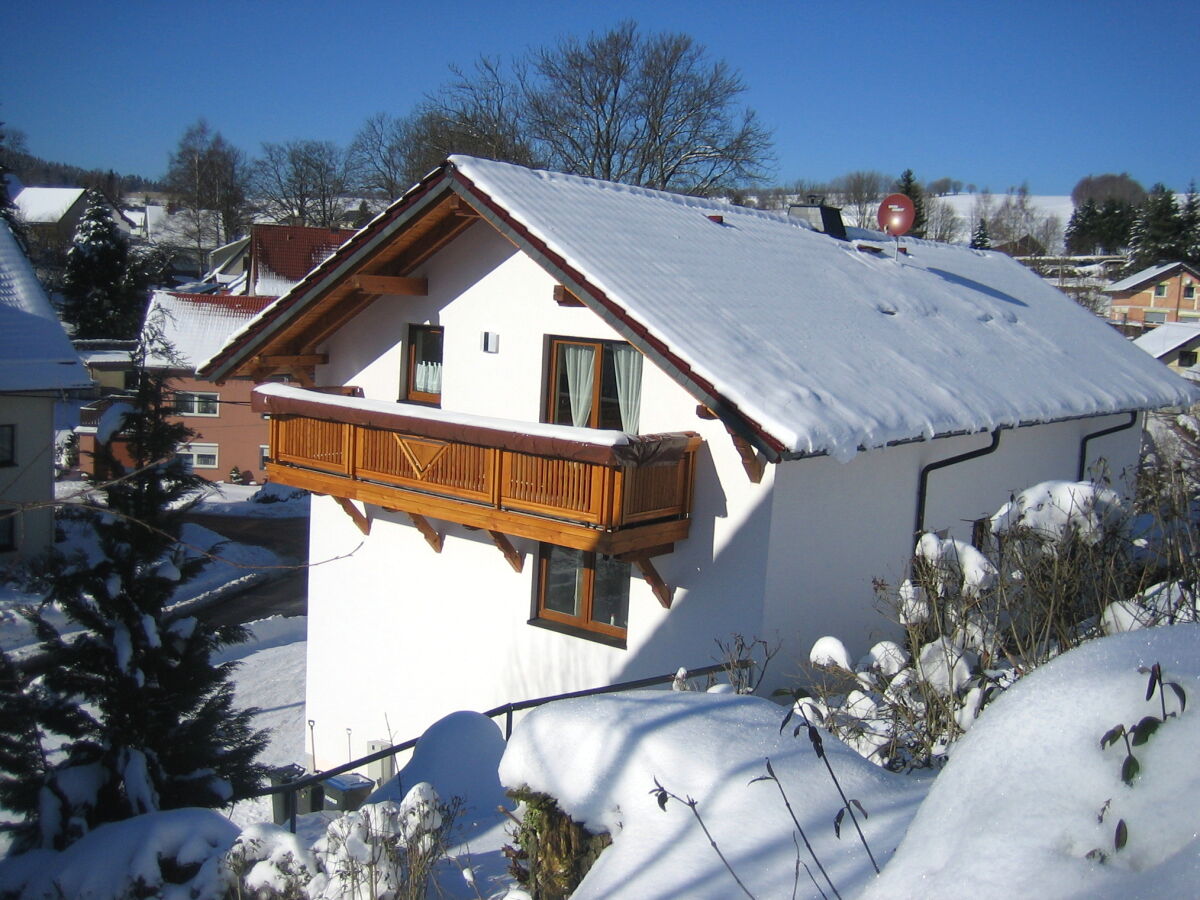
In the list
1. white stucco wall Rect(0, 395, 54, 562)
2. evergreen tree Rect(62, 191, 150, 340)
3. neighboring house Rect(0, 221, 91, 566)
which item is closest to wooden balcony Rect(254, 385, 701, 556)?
neighboring house Rect(0, 221, 91, 566)

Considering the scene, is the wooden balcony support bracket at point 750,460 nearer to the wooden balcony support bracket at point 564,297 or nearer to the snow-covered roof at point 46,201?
the wooden balcony support bracket at point 564,297

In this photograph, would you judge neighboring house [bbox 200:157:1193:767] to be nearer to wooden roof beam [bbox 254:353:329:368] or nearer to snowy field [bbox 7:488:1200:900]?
wooden roof beam [bbox 254:353:329:368]

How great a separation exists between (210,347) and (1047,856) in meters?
35.1

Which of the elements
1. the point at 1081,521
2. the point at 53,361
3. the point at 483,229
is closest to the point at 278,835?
the point at 1081,521

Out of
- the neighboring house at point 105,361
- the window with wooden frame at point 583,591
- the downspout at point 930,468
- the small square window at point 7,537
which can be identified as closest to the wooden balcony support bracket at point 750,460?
the window with wooden frame at point 583,591

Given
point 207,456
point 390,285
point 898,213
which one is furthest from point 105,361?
point 898,213

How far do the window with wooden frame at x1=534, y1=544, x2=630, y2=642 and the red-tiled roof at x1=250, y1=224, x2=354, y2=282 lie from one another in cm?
3413

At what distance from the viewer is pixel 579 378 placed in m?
11.0

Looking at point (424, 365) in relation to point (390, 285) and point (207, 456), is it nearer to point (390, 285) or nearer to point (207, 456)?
point (390, 285)

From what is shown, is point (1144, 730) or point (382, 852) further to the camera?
point (382, 852)

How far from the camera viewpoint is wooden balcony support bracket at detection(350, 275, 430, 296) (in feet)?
38.3

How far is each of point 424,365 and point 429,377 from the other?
0.61ft

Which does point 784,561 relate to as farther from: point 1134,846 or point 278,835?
point 1134,846

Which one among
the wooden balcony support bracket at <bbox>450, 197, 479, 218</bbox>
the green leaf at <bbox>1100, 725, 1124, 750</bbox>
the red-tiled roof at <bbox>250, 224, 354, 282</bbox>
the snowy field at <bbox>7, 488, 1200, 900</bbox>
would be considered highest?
the red-tiled roof at <bbox>250, 224, 354, 282</bbox>
